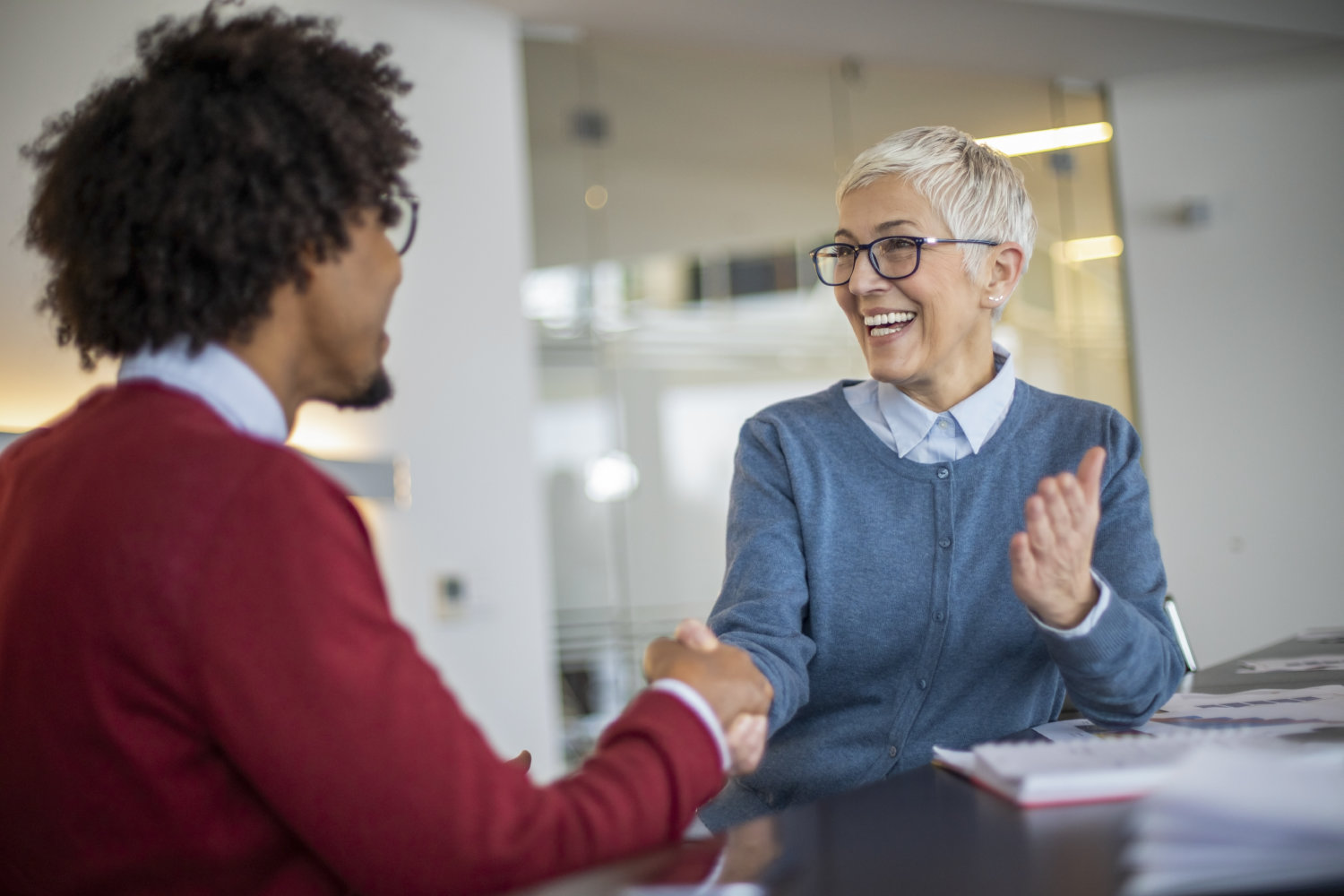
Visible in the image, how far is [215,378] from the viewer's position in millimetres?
1002

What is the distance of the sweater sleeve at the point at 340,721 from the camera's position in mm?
807

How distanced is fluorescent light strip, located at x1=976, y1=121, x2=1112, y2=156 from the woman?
15.0 ft

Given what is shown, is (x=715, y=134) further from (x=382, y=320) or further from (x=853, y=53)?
(x=382, y=320)

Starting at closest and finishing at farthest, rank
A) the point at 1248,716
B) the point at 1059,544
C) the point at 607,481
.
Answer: the point at 1059,544, the point at 1248,716, the point at 607,481

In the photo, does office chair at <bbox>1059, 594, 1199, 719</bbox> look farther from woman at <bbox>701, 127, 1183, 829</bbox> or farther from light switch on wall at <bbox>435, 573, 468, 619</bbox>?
light switch on wall at <bbox>435, 573, 468, 619</bbox>

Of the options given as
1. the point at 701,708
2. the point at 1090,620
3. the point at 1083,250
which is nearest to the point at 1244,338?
the point at 1083,250

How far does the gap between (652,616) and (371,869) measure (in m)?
4.73

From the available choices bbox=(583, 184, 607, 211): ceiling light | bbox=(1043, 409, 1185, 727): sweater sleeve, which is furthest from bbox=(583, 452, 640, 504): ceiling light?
bbox=(1043, 409, 1185, 727): sweater sleeve

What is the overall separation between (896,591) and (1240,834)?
3.16 feet

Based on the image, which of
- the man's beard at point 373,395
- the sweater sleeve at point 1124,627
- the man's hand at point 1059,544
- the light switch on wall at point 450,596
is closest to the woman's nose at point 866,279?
the sweater sleeve at point 1124,627

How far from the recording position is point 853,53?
17.9ft

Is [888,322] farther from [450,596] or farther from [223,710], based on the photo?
[450,596]

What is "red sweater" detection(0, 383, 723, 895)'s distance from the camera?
809mm

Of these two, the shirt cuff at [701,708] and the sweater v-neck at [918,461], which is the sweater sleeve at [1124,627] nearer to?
the sweater v-neck at [918,461]
